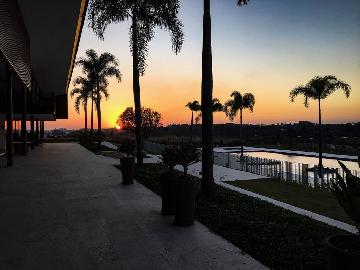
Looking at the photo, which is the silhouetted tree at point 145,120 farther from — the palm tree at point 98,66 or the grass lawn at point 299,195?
the grass lawn at point 299,195

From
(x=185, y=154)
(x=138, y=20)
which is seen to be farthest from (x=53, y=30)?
(x=185, y=154)

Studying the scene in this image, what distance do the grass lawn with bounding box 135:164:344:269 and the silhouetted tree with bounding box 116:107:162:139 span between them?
248ft

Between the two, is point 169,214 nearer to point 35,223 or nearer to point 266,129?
point 35,223

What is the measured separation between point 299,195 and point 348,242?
10.7 metres

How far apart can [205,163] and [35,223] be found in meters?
5.17

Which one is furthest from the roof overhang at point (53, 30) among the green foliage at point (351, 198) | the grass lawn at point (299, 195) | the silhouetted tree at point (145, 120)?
the silhouetted tree at point (145, 120)

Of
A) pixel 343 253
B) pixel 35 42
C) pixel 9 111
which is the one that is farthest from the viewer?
pixel 35 42

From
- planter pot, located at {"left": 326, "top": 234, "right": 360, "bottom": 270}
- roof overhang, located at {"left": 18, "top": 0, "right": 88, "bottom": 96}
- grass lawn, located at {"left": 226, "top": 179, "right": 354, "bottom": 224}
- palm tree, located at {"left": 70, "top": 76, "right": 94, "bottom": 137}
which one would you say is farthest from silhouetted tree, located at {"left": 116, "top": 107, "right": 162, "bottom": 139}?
planter pot, located at {"left": 326, "top": 234, "right": 360, "bottom": 270}

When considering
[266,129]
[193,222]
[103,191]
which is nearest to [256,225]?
[193,222]

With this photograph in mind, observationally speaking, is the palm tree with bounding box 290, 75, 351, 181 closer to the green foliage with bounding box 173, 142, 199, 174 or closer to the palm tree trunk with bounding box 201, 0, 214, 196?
the palm tree trunk with bounding box 201, 0, 214, 196

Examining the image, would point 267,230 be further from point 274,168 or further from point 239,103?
point 239,103

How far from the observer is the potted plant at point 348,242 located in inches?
129

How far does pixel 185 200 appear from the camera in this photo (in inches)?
271

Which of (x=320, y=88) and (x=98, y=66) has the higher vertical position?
(x=98, y=66)
